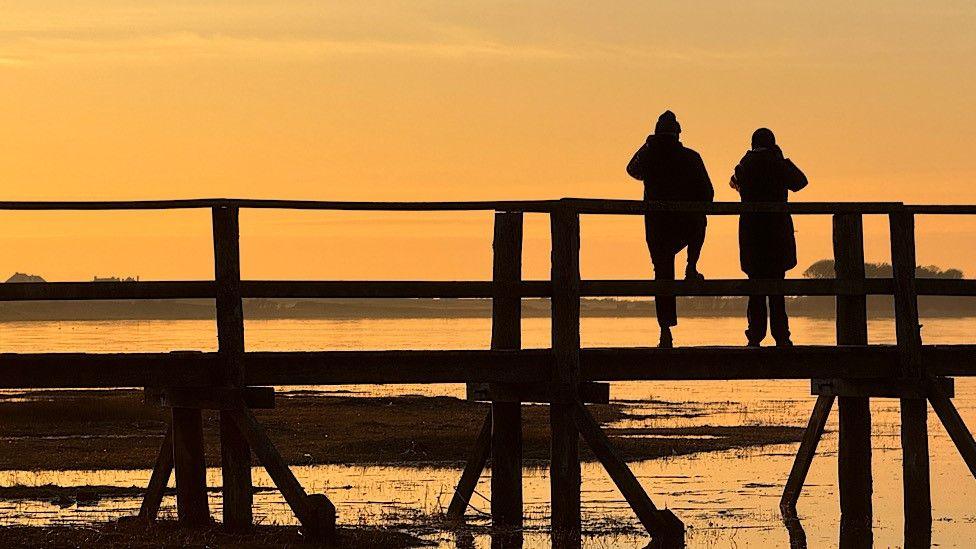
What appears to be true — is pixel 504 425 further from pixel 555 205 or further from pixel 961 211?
pixel 961 211

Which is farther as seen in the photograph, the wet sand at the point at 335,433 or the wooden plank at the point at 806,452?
the wet sand at the point at 335,433

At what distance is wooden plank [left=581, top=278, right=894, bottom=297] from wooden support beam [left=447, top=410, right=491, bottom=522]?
79.5 inches

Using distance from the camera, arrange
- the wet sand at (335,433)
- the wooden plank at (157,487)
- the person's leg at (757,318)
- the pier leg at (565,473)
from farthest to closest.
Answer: the wet sand at (335,433), the person's leg at (757,318), the wooden plank at (157,487), the pier leg at (565,473)

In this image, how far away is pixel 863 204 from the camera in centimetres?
1664

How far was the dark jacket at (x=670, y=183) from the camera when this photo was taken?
16469mm

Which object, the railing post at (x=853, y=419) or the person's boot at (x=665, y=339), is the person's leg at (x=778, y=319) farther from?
the person's boot at (x=665, y=339)

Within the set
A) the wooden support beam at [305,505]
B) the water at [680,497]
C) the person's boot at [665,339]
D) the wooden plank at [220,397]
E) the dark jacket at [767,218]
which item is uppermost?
the dark jacket at [767,218]

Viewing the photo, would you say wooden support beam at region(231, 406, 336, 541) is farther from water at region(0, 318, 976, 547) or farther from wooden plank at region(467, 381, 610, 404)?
wooden plank at region(467, 381, 610, 404)

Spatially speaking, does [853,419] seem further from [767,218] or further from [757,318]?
[767,218]

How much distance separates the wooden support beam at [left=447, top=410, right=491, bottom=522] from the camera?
1705 centimetres

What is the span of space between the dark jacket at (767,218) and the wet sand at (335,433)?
9.52 meters

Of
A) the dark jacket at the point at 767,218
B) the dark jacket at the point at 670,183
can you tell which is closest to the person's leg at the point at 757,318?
the dark jacket at the point at 767,218

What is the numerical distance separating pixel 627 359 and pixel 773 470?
980 cm

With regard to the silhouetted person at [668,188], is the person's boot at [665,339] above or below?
below
